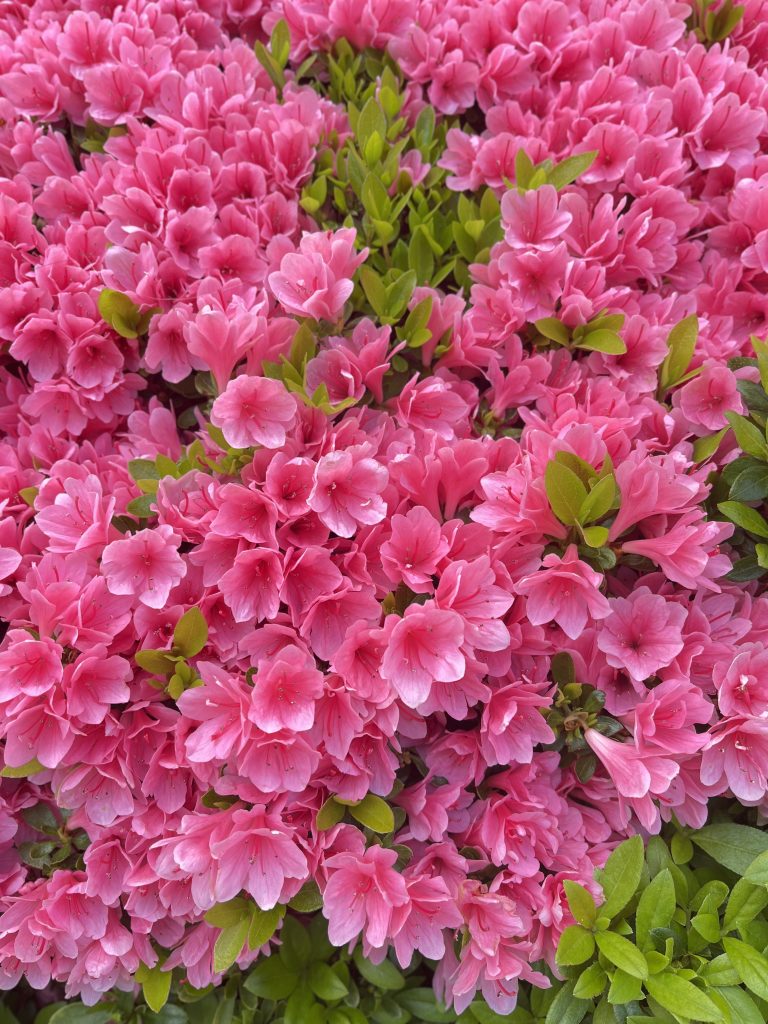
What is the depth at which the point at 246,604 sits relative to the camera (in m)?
1.42

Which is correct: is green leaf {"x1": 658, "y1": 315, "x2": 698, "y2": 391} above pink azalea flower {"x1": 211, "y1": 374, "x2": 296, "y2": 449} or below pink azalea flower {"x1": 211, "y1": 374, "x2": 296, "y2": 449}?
above

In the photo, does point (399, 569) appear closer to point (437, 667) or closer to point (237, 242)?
point (437, 667)

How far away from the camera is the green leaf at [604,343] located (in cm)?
165

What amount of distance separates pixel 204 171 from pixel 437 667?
1.31m

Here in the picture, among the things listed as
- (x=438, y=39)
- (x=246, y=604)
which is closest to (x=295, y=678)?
(x=246, y=604)

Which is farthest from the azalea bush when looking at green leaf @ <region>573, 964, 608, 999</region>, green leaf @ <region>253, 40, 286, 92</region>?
green leaf @ <region>253, 40, 286, 92</region>

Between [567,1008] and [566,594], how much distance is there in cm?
74

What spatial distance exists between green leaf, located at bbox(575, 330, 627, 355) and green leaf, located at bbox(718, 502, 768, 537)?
0.38m

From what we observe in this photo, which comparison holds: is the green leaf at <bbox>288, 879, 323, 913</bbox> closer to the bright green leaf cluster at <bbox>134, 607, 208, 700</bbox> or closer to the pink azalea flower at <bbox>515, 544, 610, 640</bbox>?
the bright green leaf cluster at <bbox>134, 607, 208, 700</bbox>

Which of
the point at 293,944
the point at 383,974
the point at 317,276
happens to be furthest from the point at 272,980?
the point at 317,276

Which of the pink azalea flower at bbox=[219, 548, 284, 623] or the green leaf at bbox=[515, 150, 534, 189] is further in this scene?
the green leaf at bbox=[515, 150, 534, 189]

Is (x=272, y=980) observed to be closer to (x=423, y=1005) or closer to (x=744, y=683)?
(x=423, y=1005)

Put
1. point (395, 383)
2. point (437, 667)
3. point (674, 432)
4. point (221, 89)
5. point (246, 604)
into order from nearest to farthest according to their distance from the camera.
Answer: point (437, 667) < point (246, 604) < point (674, 432) < point (395, 383) < point (221, 89)

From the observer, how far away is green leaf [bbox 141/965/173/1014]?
150 centimetres
